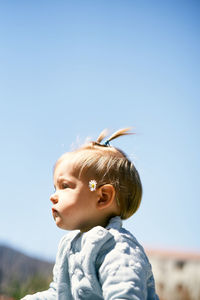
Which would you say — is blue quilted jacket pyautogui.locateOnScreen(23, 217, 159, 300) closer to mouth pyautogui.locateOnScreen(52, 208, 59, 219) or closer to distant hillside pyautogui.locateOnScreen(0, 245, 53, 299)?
mouth pyautogui.locateOnScreen(52, 208, 59, 219)

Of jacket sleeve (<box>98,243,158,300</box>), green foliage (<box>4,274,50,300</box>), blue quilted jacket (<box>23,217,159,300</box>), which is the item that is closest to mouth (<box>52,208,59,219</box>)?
blue quilted jacket (<box>23,217,159,300</box>)

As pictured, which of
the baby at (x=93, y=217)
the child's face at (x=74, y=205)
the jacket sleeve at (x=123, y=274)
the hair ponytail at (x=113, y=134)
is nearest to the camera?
the jacket sleeve at (x=123, y=274)

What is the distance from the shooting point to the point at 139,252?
1.92 metres

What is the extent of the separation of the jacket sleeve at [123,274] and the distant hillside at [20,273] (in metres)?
4.55

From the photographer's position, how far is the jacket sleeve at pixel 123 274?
170 cm

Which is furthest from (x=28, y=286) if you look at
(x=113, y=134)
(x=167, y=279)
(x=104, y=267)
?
(x=104, y=267)

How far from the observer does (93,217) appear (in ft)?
6.86

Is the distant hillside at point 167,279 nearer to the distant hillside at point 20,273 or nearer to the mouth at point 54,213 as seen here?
the distant hillside at point 20,273

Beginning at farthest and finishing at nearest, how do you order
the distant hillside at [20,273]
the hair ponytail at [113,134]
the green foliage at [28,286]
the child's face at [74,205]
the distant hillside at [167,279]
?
1. the distant hillside at [20,273]
2. the distant hillside at [167,279]
3. the green foliage at [28,286]
4. the hair ponytail at [113,134]
5. the child's face at [74,205]

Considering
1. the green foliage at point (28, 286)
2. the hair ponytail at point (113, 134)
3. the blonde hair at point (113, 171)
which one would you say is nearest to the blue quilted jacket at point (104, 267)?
the blonde hair at point (113, 171)

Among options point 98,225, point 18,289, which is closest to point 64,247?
point 98,225

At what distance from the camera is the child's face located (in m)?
2.06

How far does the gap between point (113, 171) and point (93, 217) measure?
9.0 inches

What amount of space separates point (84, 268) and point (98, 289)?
0.10 meters
